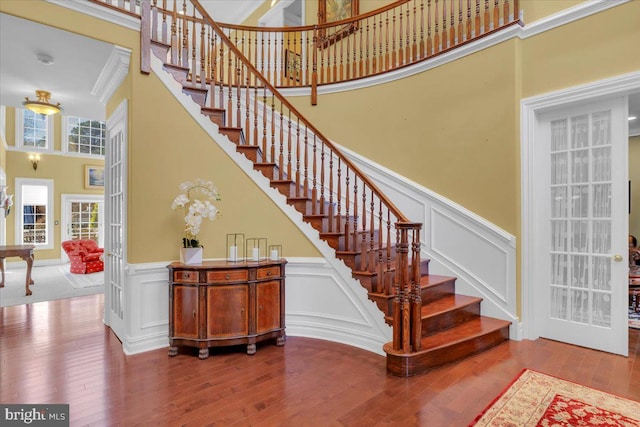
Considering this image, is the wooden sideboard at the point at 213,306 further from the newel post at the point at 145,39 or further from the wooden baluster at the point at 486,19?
the wooden baluster at the point at 486,19

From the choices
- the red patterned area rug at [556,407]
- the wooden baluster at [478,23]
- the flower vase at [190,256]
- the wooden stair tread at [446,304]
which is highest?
the wooden baluster at [478,23]

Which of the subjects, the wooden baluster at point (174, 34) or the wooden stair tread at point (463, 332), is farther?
the wooden baluster at point (174, 34)

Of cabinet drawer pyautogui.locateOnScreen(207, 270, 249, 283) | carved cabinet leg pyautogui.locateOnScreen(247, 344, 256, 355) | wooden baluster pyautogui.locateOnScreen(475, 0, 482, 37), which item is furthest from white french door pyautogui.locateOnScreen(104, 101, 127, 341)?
wooden baluster pyautogui.locateOnScreen(475, 0, 482, 37)

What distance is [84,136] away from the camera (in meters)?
10.5

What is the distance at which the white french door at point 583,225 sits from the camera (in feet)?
10.6

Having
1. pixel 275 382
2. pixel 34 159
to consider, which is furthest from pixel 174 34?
pixel 34 159

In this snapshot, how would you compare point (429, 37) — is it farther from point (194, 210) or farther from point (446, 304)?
point (194, 210)

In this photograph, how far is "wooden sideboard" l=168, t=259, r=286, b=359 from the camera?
326 cm

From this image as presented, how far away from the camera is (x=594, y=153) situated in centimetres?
340

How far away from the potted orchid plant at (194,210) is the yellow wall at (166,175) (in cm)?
13

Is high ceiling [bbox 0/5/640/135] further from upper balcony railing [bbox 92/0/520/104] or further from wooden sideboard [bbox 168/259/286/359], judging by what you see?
wooden sideboard [bbox 168/259/286/359]

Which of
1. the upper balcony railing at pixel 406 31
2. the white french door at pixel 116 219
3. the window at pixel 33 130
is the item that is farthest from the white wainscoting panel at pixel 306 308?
the window at pixel 33 130

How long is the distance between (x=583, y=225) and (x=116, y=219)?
206 inches

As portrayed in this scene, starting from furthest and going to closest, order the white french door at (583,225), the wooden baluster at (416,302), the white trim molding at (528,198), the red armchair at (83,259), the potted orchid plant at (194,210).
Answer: the red armchair at (83,259) < the white trim molding at (528,198) < the potted orchid plant at (194,210) < the white french door at (583,225) < the wooden baluster at (416,302)
